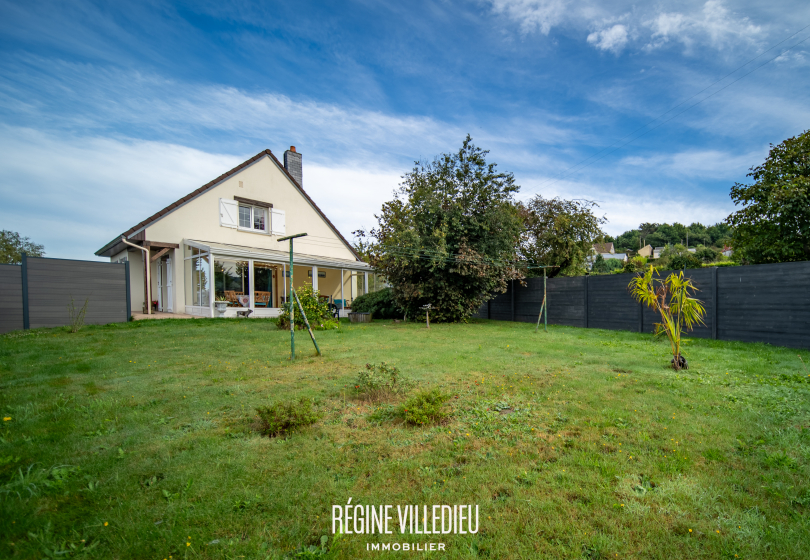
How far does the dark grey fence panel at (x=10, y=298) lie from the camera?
1035cm

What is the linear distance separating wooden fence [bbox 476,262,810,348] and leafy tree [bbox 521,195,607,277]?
6823 millimetres

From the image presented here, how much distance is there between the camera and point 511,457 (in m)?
2.91

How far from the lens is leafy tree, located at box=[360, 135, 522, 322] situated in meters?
14.0

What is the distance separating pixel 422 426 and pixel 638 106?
49.0 feet

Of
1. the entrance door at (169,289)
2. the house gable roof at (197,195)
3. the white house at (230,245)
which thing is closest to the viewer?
the house gable roof at (197,195)

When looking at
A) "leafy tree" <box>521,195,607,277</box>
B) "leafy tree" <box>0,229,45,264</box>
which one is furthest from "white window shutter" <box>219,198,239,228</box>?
"leafy tree" <box>0,229,45,264</box>

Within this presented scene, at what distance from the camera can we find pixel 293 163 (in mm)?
20125

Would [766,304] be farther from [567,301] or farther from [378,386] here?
[378,386]

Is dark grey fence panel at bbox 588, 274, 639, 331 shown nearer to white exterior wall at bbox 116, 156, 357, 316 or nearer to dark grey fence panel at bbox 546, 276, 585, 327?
dark grey fence panel at bbox 546, 276, 585, 327

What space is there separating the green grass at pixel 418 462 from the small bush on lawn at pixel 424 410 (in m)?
0.11

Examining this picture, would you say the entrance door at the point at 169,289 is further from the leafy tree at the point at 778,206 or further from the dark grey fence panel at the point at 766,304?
the leafy tree at the point at 778,206

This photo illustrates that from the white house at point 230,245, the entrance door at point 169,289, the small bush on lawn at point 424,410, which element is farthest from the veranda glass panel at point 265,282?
the small bush on lawn at point 424,410

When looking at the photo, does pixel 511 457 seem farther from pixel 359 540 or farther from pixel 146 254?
pixel 146 254

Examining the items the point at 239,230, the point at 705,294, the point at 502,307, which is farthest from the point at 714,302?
the point at 239,230
